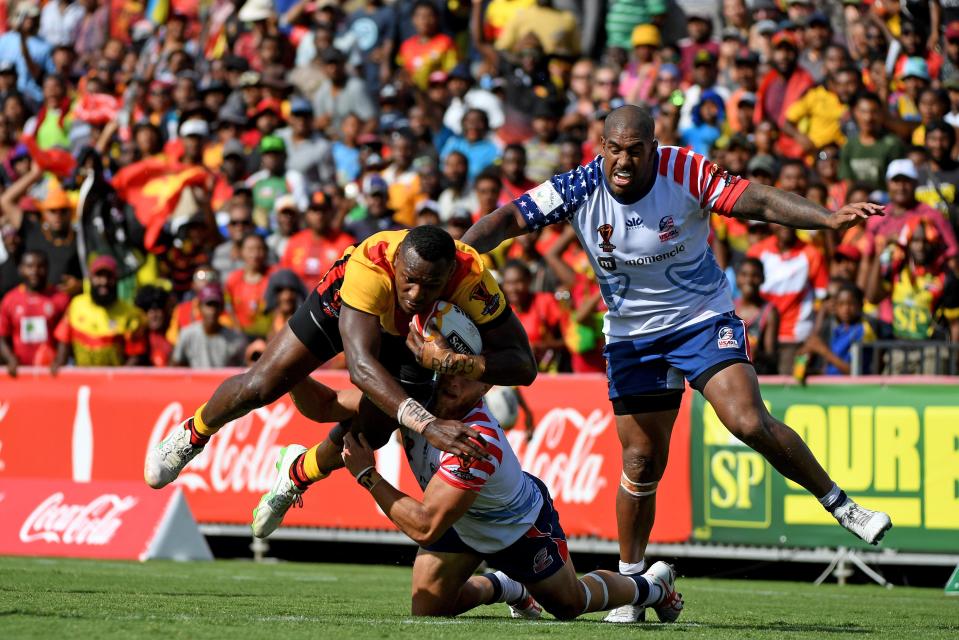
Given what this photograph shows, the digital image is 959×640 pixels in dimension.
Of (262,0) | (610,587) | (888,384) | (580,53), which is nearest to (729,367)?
(610,587)

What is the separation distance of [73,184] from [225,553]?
221 inches

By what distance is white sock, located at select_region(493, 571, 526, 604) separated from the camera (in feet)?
27.4

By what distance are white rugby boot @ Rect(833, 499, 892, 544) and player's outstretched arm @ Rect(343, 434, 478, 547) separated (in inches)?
76.8

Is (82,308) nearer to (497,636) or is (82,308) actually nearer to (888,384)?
(888,384)

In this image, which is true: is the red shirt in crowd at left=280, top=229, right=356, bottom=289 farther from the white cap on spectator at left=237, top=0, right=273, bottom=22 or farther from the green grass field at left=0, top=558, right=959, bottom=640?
the white cap on spectator at left=237, top=0, right=273, bottom=22

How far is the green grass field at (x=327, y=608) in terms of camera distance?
694cm

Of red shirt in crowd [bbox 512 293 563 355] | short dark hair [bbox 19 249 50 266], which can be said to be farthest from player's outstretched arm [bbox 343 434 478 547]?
short dark hair [bbox 19 249 50 266]

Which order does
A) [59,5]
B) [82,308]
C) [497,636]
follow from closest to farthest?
[497,636]
[82,308]
[59,5]

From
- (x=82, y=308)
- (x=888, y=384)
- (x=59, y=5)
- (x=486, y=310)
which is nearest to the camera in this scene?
(x=486, y=310)

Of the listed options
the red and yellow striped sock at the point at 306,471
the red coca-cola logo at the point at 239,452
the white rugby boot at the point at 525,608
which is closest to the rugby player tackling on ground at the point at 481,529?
the white rugby boot at the point at 525,608

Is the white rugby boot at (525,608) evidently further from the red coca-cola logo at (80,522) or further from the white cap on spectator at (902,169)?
the white cap on spectator at (902,169)

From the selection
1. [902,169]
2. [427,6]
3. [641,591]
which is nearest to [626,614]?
[641,591]

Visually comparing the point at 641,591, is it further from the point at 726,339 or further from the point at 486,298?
the point at 486,298

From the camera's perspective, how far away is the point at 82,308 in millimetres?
15672
